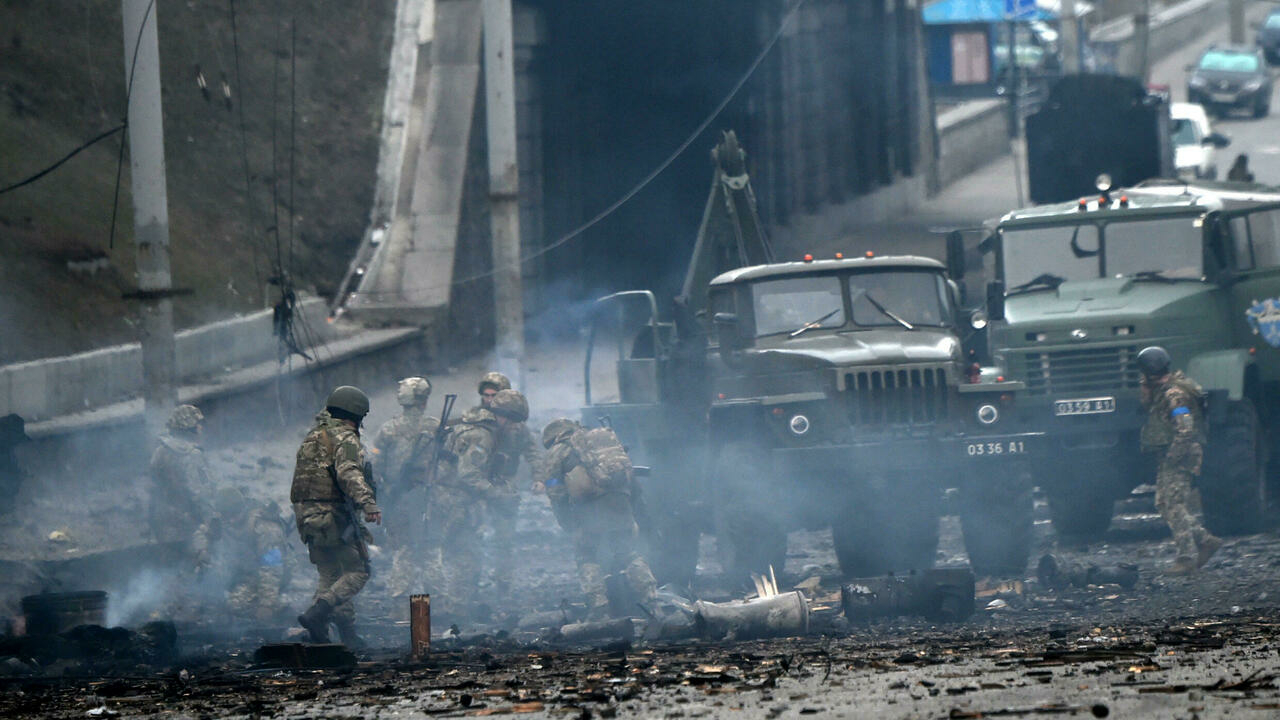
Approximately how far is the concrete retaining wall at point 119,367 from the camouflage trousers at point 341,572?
387cm

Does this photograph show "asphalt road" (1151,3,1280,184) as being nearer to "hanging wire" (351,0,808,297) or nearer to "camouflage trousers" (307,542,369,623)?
"hanging wire" (351,0,808,297)

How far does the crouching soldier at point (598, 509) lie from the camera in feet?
41.1

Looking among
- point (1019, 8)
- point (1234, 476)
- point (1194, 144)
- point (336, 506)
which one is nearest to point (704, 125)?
point (1194, 144)

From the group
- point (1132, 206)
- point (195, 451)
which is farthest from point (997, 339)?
point (195, 451)

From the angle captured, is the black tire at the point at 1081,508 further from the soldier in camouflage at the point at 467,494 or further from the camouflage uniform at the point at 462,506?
the camouflage uniform at the point at 462,506

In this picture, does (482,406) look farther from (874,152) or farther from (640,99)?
(874,152)

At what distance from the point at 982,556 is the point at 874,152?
23639mm

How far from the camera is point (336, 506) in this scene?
11477mm

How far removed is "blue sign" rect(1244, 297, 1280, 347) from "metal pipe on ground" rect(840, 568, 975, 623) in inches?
186

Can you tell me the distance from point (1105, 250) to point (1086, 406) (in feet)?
5.72

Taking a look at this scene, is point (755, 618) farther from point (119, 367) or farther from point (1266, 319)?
point (119, 367)

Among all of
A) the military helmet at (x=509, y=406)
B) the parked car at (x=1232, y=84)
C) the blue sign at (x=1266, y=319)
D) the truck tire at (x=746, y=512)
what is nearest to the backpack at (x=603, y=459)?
the truck tire at (x=746, y=512)

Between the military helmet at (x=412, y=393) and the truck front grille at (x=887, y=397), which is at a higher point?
the military helmet at (x=412, y=393)

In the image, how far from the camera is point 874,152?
3628cm
